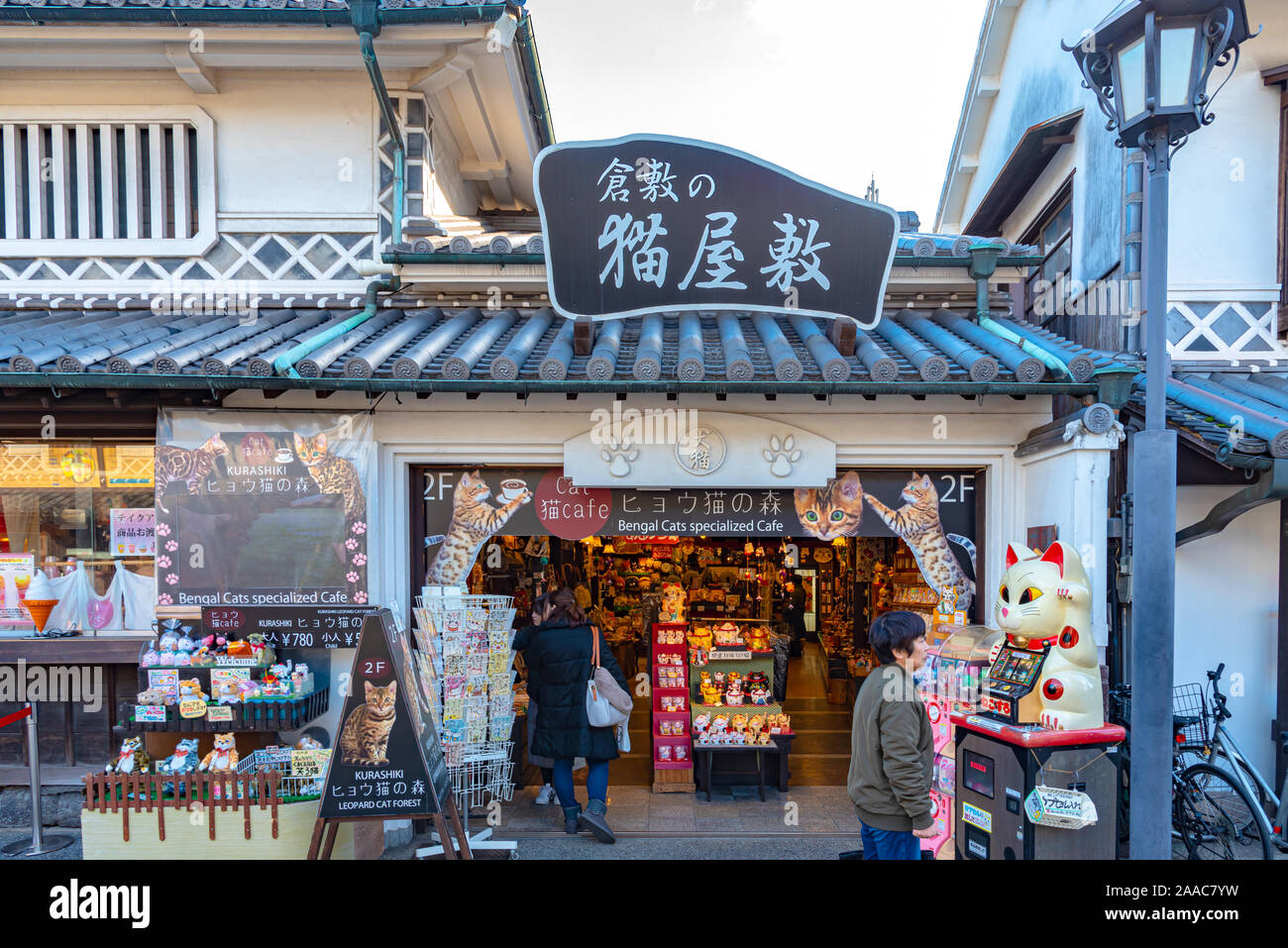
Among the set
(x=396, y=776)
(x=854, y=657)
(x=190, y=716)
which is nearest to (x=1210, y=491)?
(x=854, y=657)

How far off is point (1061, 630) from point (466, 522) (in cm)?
481

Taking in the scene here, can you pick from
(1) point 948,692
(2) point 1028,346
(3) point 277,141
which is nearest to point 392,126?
(3) point 277,141

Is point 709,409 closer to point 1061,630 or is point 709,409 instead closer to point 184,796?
point 1061,630

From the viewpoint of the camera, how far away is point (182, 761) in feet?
17.5

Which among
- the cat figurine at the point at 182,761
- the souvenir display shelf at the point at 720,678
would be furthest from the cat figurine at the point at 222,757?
the souvenir display shelf at the point at 720,678

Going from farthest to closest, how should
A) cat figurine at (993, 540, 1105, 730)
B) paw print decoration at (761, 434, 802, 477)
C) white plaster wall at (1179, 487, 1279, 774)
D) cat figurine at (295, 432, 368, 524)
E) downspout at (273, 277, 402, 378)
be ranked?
white plaster wall at (1179, 487, 1279, 774) → paw print decoration at (761, 434, 802, 477) → cat figurine at (295, 432, 368, 524) → downspout at (273, 277, 402, 378) → cat figurine at (993, 540, 1105, 730)

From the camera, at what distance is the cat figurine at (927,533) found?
20.3ft

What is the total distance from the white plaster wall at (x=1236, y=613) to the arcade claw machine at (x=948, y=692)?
2.28m

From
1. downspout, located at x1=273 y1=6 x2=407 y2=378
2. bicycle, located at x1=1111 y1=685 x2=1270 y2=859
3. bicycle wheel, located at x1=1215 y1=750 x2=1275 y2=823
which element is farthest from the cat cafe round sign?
bicycle wheel, located at x1=1215 y1=750 x2=1275 y2=823

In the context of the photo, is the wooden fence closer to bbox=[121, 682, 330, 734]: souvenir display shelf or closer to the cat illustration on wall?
bbox=[121, 682, 330, 734]: souvenir display shelf

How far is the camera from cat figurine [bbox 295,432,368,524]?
587cm

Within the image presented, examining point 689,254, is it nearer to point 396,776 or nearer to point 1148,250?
point 1148,250

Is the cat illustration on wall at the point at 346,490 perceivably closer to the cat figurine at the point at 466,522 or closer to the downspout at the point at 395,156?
the cat figurine at the point at 466,522

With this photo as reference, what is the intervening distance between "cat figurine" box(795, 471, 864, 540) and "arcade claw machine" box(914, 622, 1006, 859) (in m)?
1.27
